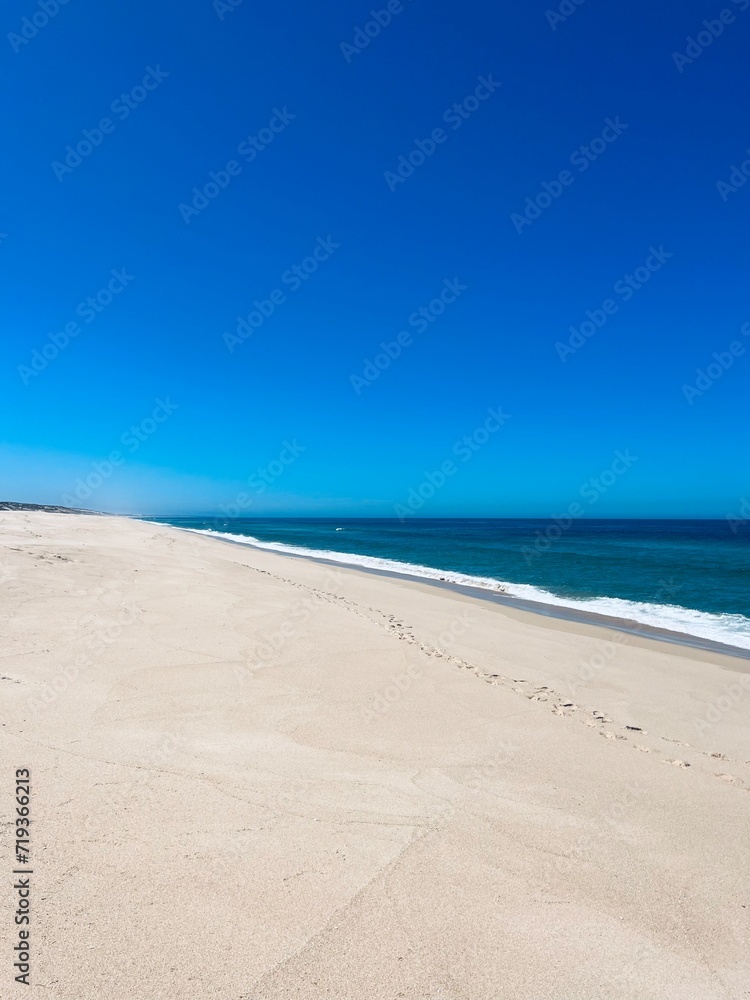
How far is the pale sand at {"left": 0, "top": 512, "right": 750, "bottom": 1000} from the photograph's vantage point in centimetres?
297

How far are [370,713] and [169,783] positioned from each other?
9.01 feet

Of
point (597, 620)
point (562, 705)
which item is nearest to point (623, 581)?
point (597, 620)

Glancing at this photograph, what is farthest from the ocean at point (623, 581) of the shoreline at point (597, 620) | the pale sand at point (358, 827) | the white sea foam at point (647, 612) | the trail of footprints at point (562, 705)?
the pale sand at point (358, 827)

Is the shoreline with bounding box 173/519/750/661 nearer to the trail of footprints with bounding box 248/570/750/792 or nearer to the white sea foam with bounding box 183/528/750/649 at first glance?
the white sea foam with bounding box 183/528/750/649

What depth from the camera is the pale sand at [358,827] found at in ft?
9.73

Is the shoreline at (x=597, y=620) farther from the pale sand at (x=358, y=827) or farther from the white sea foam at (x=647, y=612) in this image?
the pale sand at (x=358, y=827)

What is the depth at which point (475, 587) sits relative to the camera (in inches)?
976

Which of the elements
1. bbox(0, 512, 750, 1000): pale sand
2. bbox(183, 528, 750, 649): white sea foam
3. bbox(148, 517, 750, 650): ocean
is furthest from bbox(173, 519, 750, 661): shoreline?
bbox(0, 512, 750, 1000): pale sand

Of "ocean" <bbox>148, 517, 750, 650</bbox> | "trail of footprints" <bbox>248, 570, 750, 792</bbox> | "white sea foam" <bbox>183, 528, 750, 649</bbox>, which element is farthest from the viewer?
"ocean" <bbox>148, 517, 750, 650</bbox>

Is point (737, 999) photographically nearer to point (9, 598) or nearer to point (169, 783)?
point (169, 783)

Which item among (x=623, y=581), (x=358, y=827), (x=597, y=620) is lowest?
(x=597, y=620)

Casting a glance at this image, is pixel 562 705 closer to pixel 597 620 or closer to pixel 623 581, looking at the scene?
pixel 597 620

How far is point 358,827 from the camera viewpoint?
420cm

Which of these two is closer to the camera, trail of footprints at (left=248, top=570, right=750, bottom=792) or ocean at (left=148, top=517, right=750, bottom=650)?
trail of footprints at (left=248, top=570, right=750, bottom=792)
